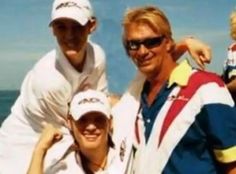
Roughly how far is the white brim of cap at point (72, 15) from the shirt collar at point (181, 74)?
1.95ft

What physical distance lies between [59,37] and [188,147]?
2.78 ft

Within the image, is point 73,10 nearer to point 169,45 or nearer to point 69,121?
point 69,121

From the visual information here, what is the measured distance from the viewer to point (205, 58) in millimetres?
3459

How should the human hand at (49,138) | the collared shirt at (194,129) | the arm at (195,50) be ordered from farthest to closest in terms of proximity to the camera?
1. the human hand at (49,138)
2. the arm at (195,50)
3. the collared shirt at (194,129)

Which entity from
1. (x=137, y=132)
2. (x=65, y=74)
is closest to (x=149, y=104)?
(x=137, y=132)

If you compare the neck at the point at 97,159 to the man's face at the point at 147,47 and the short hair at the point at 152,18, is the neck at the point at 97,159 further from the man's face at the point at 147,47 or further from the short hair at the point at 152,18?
the short hair at the point at 152,18

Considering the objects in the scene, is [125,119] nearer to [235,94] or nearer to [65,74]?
[65,74]

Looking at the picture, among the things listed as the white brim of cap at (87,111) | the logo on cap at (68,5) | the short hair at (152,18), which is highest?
the short hair at (152,18)

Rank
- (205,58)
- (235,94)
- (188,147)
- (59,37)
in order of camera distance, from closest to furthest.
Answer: (188,147) → (205,58) → (59,37) → (235,94)

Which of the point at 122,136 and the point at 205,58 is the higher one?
the point at 205,58

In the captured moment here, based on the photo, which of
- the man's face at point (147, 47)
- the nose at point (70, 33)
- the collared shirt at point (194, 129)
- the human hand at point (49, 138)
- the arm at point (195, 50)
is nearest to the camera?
the collared shirt at point (194, 129)

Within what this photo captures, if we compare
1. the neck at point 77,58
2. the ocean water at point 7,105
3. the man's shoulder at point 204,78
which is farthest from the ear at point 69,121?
the ocean water at point 7,105

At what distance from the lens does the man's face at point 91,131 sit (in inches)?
138

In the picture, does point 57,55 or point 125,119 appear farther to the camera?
point 57,55
